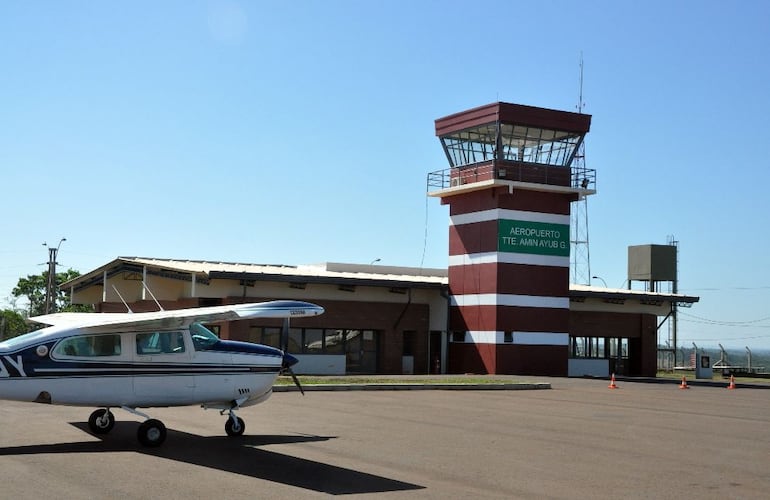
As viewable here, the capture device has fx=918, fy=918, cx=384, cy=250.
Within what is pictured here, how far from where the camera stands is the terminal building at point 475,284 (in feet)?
132

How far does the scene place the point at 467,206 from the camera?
4288 centimetres

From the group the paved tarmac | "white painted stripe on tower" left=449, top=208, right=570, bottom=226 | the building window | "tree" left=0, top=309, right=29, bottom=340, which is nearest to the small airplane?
the paved tarmac

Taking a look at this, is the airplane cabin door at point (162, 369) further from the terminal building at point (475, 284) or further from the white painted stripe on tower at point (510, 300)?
the white painted stripe on tower at point (510, 300)

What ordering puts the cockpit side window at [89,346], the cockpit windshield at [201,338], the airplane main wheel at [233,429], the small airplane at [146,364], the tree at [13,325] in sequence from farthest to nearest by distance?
the tree at [13,325], the airplane main wheel at [233,429], the cockpit windshield at [201,338], the cockpit side window at [89,346], the small airplane at [146,364]

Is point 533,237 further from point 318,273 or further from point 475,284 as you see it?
point 318,273

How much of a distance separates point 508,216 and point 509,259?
194 cm

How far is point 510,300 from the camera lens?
41.1 m

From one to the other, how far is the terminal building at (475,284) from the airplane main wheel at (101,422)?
23329 millimetres

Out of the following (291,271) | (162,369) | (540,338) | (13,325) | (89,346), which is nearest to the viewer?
(89,346)

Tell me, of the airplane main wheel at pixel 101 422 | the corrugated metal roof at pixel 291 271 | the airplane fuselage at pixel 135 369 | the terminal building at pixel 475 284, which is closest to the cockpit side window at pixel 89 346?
Answer: the airplane fuselage at pixel 135 369

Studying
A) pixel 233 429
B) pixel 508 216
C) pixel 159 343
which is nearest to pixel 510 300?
pixel 508 216

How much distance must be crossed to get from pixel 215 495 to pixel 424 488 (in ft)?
7.93

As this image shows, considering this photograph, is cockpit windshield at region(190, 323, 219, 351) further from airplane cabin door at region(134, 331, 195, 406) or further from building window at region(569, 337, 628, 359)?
building window at region(569, 337, 628, 359)

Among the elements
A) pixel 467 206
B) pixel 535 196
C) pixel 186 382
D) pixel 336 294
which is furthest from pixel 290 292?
pixel 186 382
